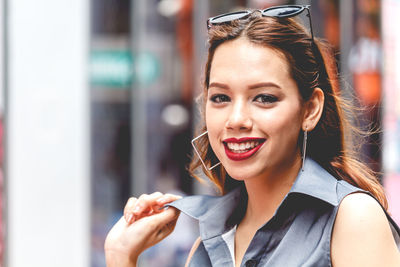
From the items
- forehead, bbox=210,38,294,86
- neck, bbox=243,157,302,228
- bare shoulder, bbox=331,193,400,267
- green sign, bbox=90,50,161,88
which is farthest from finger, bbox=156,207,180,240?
green sign, bbox=90,50,161,88

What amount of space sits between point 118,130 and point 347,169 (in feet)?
14.4

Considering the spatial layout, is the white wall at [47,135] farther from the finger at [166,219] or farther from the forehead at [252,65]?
the forehead at [252,65]

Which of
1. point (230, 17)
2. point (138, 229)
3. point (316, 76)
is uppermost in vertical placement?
point (230, 17)

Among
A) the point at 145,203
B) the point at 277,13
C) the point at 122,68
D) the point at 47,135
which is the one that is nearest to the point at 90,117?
the point at 47,135

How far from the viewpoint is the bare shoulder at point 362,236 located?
1.52 m

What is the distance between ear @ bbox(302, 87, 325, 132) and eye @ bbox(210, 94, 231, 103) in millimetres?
223

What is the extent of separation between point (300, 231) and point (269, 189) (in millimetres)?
204

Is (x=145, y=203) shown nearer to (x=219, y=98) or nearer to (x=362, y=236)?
(x=219, y=98)

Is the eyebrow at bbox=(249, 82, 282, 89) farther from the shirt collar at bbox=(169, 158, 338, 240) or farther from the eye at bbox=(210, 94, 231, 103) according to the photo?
the shirt collar at bbox=(169, 158, 338, 240)

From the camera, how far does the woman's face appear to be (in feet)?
5.49

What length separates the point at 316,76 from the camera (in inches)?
69.7

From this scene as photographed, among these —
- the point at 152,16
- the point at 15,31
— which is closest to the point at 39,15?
the point at 15,31

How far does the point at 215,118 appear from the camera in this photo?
1752 mm

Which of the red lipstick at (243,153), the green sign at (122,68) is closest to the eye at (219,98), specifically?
the red lipstick at (243,153)
